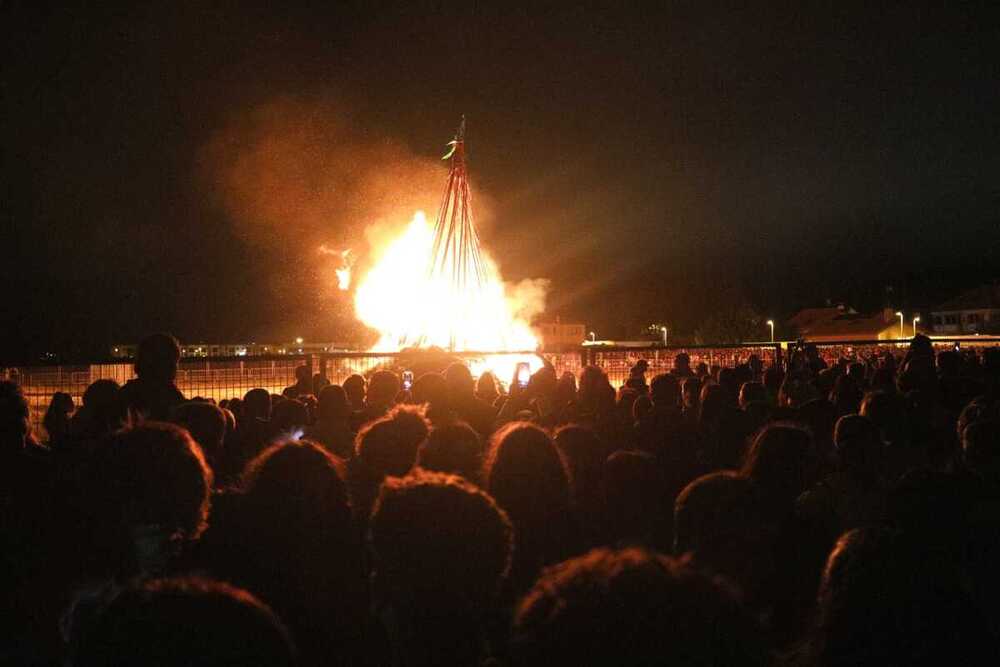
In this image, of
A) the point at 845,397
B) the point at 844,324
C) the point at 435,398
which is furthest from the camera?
the point at 844,324

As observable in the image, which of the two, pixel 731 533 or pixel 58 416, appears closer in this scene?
pixel 731 533

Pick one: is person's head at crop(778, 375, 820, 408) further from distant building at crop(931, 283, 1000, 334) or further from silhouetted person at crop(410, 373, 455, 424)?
distant building at crop(931, 283, 1000, 334)

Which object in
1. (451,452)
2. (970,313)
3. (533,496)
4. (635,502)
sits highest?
(970,313)

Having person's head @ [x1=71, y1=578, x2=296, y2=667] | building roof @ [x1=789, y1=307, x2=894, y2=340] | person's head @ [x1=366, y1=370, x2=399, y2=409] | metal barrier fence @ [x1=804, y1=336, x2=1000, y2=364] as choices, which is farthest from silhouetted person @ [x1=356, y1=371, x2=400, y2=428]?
building roof @ [x1=789, y1=307, x2=894, y2=340]

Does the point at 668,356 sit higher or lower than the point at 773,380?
higher

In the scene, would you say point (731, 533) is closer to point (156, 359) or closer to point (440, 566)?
point (440, 566)

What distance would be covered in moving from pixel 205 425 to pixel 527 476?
2.22 metres

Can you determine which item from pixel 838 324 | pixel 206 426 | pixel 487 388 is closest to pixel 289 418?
pixel 206 426

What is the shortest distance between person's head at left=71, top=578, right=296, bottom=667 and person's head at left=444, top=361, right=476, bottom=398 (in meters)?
4.50

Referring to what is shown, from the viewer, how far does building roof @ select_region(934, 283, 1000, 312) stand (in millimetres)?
70438

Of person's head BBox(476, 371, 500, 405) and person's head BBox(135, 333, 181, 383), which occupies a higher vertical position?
person's head BBox(135, 333, 181, 383)

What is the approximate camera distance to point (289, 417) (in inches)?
234

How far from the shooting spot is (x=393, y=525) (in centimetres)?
219

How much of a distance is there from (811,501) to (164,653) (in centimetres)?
319
